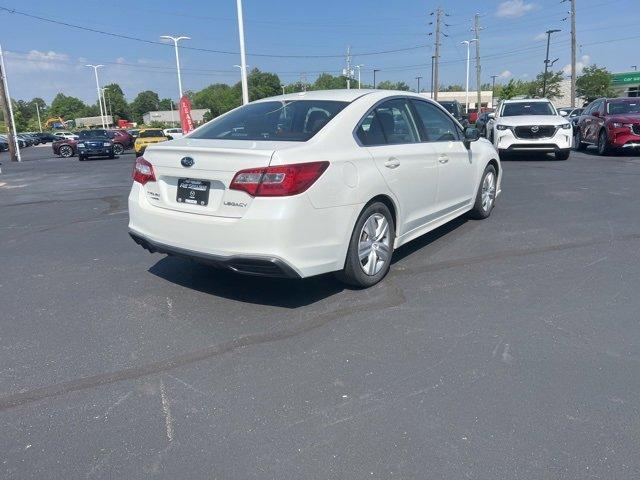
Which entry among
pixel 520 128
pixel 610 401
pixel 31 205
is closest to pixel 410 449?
pixel 610 401

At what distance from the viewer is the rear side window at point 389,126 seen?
4.46 meters

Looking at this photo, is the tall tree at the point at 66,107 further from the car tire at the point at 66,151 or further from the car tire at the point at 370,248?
the car tire at the point at 370,248

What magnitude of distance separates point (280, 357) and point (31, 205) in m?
8.73

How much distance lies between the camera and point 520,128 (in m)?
14.1

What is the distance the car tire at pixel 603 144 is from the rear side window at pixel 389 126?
40.4 ft

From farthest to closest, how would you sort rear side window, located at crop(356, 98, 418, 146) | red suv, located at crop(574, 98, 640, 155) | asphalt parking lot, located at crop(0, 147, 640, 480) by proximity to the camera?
red suv, located at crop(574, 98, 640, 155)
rear side window, located at crop(356, 98, 418, 146)
asphalt parking lot, located at crop(0, 147, 640, 480)

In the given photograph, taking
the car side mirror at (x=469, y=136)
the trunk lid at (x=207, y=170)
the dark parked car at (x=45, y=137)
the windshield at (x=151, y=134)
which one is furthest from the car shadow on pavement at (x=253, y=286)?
the dark parked car at (x=45, y=137)

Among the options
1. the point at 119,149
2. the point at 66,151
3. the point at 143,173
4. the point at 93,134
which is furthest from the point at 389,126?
the point at 66,151

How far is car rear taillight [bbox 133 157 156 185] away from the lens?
14.2 feet

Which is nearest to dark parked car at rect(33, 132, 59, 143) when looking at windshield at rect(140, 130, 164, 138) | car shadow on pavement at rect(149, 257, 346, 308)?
windshield at rect(140, 130, 164, 138)

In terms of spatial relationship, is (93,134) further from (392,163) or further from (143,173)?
(392,163)

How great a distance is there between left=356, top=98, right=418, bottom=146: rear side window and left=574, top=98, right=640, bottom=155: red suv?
471 inches

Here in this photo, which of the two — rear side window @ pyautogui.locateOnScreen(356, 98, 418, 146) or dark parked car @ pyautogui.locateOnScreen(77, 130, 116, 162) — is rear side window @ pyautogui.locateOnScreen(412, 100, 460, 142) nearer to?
rear side window @ pyautogui.locateOnScreen(356, 98, 418, 146)

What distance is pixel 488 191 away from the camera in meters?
7.05
